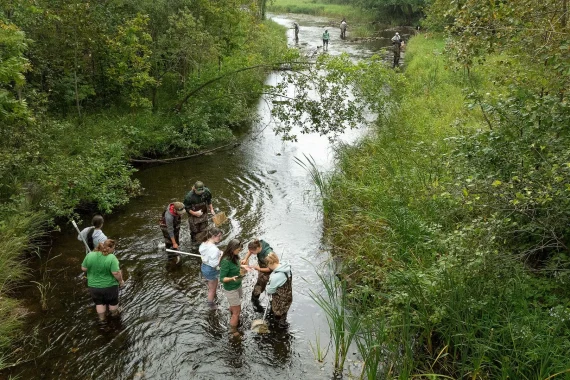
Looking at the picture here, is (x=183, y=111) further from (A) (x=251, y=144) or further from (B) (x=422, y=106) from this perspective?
(B) (x=422, y=106)

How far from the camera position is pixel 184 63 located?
18.1 metres

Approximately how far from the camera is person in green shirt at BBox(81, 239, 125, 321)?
753cm

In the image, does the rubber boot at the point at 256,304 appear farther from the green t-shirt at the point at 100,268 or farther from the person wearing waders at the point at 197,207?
the person wearing waders at the point at 197,207

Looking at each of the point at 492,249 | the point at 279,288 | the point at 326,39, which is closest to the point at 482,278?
the point at 492,249

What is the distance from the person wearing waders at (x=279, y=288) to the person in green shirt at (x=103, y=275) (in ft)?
8.67

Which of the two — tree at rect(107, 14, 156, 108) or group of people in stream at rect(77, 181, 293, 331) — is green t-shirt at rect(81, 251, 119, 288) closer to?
group of people in stream at rect(77, 181, 293, 331)

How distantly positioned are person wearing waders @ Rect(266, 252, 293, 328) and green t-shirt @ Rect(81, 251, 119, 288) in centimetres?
268

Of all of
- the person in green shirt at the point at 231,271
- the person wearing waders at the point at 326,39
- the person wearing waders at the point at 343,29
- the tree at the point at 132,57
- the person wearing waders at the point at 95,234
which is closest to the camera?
the person in green shirt at the point at 231,271

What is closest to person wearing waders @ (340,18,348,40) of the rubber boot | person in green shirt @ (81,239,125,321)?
the rubber boot

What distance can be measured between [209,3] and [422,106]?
951cm

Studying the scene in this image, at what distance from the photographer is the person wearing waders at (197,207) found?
10633mm

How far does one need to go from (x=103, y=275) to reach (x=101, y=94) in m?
12.2

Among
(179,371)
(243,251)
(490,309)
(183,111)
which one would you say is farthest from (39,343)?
(183,111)

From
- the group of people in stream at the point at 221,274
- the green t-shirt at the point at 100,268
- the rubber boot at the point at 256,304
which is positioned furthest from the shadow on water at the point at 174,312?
the green t-shirt at the point at 100,268
